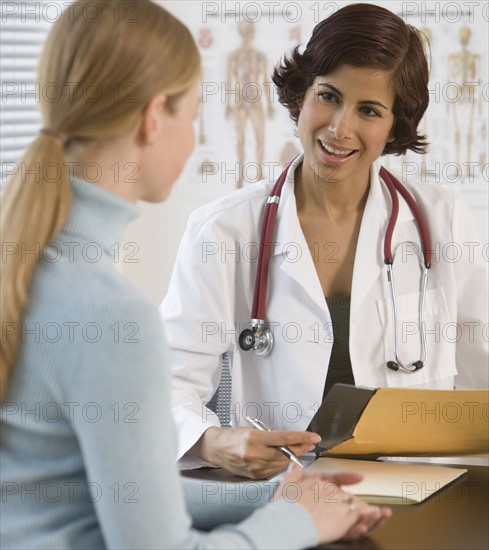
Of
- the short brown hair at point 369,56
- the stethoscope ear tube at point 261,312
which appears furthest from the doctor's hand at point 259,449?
the short brown hair at point 369,56

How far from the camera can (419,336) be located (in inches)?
67.4

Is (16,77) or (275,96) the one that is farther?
(275,96)

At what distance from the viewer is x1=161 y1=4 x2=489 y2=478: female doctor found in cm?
165

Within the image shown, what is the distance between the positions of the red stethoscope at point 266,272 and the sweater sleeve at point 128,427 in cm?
78

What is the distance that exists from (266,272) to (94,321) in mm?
847

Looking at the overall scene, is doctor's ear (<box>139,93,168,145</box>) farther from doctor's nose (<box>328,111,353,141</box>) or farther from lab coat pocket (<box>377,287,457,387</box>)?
lab coat pocket (<box>377,287,457,387</box>)

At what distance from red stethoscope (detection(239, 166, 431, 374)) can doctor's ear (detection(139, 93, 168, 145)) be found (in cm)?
72

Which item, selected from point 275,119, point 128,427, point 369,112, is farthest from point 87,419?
point 275,119

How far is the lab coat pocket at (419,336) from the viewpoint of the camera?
169 cm

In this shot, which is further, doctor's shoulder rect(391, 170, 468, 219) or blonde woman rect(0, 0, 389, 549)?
doctor's shoulder rect(391, 170, 468, 219)

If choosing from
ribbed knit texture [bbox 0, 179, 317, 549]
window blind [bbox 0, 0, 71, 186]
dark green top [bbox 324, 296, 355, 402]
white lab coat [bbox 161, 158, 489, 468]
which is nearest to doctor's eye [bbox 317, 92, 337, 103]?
white lab coat [bbox 161, 158, 489, 468]

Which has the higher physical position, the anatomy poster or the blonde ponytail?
the anatomy poster

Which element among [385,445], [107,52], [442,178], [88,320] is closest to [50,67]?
[107,52]

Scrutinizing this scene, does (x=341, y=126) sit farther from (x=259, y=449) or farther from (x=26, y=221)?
(x=26, y=221)
